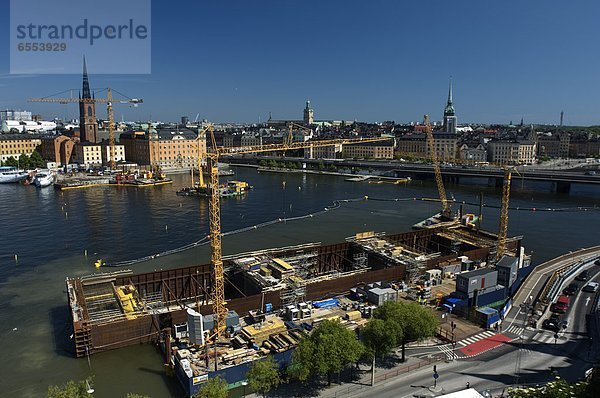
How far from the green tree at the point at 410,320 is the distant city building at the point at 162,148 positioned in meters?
64.9

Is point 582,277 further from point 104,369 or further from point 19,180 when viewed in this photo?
point 19,180

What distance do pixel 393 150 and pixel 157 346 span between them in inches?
3371

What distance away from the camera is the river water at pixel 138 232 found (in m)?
14.8

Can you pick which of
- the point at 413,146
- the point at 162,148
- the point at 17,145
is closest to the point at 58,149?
the point at 17,145

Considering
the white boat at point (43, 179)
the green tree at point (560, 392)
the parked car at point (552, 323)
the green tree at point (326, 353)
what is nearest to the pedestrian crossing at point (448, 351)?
the green tree at point (326, 353)

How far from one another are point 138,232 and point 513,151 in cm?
7696

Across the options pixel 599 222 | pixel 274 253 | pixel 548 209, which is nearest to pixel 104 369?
pixel 274 253

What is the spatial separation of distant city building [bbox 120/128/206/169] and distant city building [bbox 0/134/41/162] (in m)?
14.6

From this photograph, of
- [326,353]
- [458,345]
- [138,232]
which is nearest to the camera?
[326,353]

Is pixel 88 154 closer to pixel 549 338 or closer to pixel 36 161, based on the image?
pixel 36 161

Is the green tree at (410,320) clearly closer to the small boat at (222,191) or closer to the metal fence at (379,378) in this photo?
the metal fence at (379,378)

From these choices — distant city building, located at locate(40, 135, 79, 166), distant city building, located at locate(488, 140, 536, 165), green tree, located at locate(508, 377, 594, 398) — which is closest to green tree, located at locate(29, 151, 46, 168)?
distant city building, located at locate(40, 135, 79, 166)

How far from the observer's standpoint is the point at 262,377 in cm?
1189

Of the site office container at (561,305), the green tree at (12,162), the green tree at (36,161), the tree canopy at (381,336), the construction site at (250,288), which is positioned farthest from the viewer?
the green tree at (36,161)
